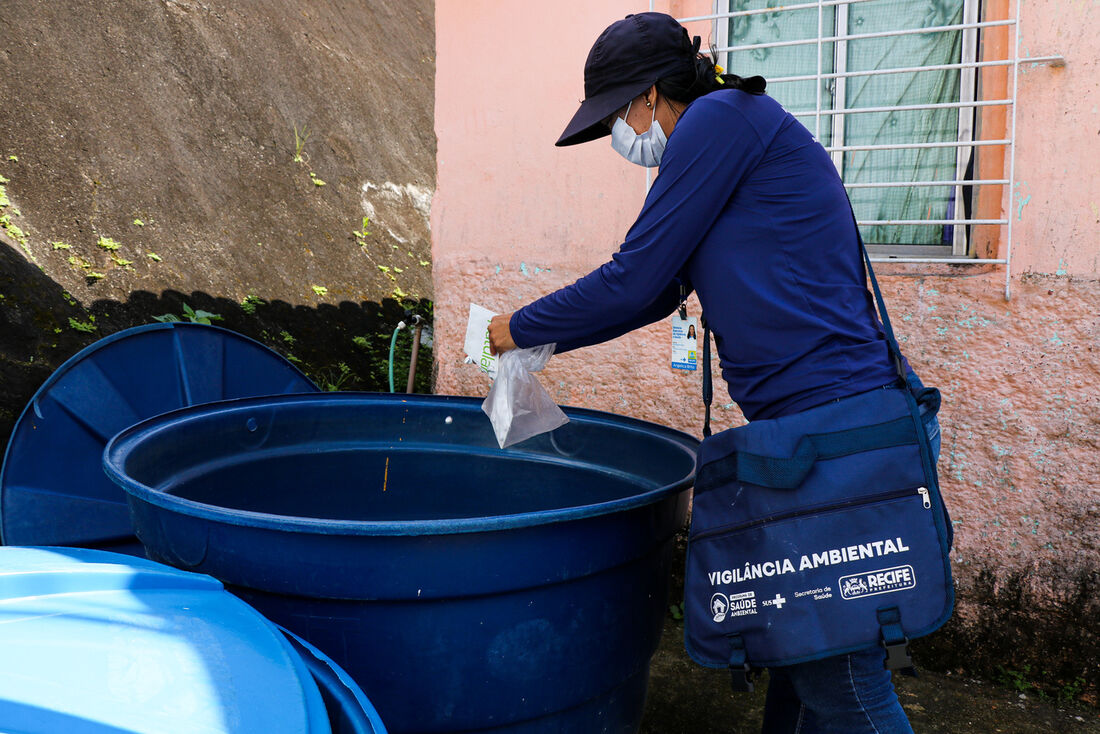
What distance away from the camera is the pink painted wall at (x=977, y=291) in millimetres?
2459

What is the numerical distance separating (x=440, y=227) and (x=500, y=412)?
1.64 metres

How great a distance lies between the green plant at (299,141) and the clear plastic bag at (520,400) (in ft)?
27.2

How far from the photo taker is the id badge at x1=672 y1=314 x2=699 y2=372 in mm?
2918

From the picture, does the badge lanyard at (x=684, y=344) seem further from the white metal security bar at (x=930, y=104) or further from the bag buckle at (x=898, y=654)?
the bag buckle at (x=898, y=654)

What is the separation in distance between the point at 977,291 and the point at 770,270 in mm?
1436

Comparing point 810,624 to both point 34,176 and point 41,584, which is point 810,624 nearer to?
point 41,584

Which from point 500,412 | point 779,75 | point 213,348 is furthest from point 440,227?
point 500,412

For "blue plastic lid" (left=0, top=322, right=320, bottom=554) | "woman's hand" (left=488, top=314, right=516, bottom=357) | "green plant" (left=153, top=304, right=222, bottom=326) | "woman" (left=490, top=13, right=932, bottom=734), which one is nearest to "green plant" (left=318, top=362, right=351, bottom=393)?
"green plant" (left=153, top=304, right=222, bottom=326)

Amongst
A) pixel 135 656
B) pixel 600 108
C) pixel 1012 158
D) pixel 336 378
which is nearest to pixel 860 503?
pixel 600 108

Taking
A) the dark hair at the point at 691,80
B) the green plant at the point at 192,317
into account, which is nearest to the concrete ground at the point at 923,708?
the dark hair at the point at 691,80

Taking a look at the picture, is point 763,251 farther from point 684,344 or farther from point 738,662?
point 684,344

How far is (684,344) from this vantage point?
9.68 feet

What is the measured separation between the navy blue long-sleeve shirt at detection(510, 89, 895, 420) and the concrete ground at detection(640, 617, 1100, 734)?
4.56ft

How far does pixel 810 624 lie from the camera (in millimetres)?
1441
